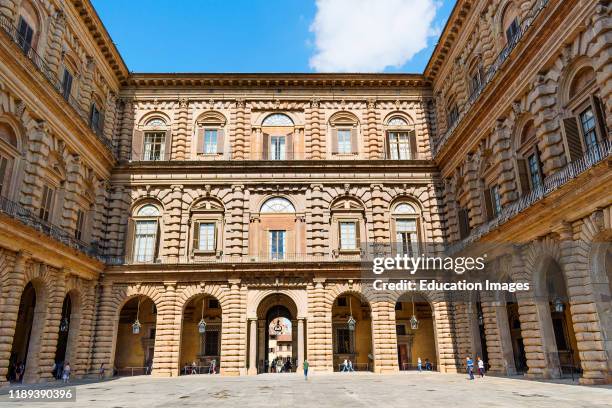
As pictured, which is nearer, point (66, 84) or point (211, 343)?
point (66, 84)

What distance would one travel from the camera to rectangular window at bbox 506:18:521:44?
2161cm

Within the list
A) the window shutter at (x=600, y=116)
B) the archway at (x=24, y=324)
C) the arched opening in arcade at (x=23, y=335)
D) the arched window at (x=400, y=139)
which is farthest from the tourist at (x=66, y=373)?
the window shutter at (x=600, y=116)

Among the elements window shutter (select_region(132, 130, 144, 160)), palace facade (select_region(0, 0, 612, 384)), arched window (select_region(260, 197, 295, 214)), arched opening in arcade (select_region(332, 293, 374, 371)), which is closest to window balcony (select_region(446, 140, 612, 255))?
palace facade (select_region(0, 0, 612, 384))

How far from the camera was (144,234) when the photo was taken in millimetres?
30141

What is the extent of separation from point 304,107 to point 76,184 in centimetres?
1586

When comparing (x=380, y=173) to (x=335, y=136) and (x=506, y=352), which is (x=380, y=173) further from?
(x=506, y=352)

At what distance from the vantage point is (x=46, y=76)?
72.3 feet

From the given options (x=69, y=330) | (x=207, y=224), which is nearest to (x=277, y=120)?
(x=207, y=224)

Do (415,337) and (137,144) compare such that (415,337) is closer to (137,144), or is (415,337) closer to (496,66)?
(496,66)

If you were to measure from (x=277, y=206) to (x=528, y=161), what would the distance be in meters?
15.5

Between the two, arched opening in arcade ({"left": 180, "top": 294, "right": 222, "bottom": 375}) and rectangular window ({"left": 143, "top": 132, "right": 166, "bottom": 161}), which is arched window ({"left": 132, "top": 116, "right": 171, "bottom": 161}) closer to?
rectangular window ({"left": 143, "top": 132, "right": 166, "bottom": 161})

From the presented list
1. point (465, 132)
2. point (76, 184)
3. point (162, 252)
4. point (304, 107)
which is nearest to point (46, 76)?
point (76, 184)

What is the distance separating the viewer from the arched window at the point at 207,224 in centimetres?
2997

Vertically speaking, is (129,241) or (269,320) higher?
(129,241)
